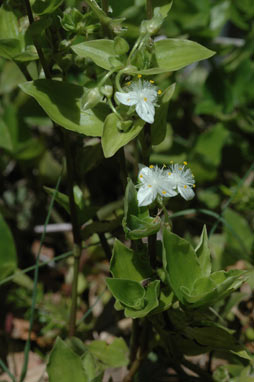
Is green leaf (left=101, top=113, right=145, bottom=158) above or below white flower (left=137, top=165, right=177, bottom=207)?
above

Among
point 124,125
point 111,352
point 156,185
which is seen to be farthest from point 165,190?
point 111,352

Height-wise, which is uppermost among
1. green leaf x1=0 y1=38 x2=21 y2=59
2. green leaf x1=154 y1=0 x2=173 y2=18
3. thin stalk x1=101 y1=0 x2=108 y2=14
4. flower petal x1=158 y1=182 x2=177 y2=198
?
thin stalk x1=101 y1=0 x2=108 y2=14

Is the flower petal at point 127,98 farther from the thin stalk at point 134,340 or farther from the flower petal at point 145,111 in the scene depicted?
the thin stalk at point 134,340

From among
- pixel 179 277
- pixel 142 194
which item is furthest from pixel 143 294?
pixel 142 194

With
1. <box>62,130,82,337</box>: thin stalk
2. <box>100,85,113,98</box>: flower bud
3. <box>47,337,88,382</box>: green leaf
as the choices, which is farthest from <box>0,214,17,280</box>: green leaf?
<box>100,85,113,98</box>: flower bud

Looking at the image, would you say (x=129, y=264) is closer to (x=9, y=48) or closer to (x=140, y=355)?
(x=140, y=355)

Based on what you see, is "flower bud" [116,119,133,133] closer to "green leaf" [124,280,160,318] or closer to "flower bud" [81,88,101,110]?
"flower bud" [81,88,101,110]

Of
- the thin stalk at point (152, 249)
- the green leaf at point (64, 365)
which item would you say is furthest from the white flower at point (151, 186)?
the green leaf at point (64, 365)
